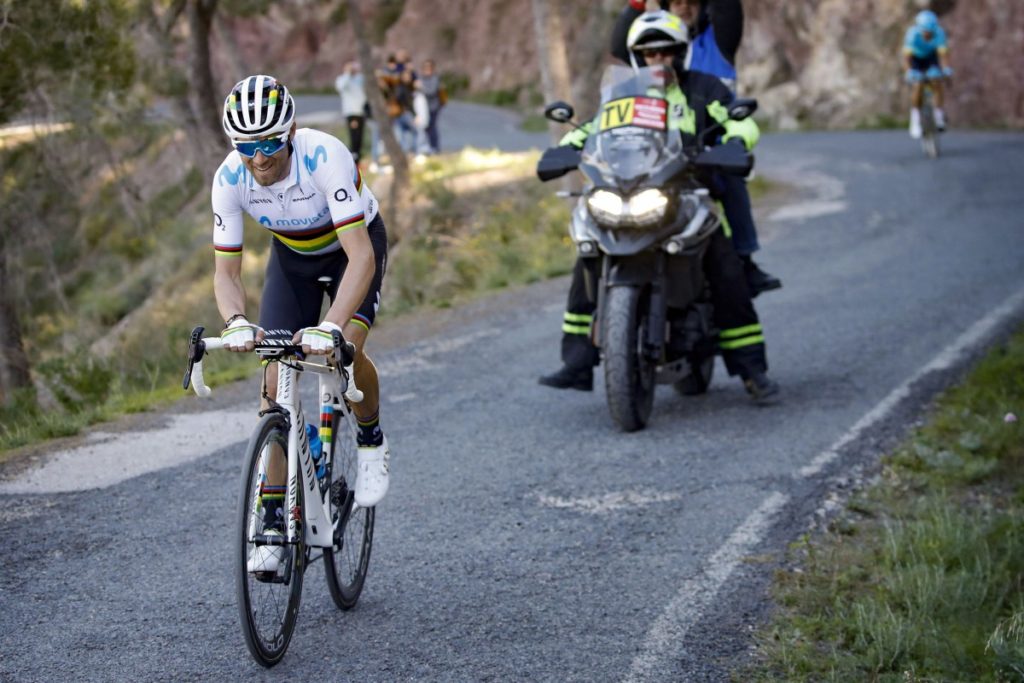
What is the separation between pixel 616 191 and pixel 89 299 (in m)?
23.0

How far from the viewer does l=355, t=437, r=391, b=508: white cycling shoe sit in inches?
217

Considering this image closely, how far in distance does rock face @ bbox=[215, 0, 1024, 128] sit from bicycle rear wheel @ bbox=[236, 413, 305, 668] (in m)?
25.8

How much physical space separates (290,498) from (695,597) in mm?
1819

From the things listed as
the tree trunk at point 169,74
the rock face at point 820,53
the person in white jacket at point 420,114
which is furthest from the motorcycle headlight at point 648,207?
the rock face at point 820,53

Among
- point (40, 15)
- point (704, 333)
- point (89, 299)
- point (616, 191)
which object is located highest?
point (40, 15)

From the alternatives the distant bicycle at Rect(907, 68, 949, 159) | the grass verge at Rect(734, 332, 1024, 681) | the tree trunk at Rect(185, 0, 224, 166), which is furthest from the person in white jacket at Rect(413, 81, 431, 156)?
the grass verge at Rect(734, 332, 1024, 681)

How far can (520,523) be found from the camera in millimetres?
6586

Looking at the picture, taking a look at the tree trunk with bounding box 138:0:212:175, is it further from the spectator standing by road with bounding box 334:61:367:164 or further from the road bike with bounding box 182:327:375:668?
the road bike with bounding box 182:327:375:668

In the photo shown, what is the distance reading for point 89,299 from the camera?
95.1 feet

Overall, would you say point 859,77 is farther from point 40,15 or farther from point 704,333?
point 704,333

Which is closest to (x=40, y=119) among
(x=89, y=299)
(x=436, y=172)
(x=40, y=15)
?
(x=40, y=15)

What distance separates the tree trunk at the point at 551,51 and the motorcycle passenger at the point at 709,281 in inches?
443

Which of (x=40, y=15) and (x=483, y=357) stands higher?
(x=40, y=15)

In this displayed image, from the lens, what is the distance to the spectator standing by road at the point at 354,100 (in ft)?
82.2
